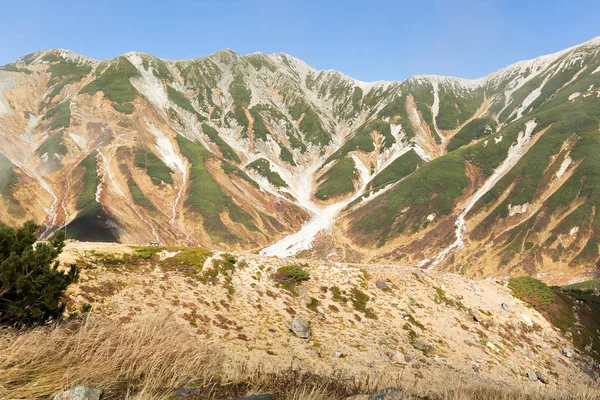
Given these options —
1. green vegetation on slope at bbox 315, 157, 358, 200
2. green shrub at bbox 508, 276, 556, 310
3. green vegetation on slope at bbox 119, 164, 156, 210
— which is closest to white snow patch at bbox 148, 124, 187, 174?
green vegetation on slope at bbox 119, 164, 156, 210

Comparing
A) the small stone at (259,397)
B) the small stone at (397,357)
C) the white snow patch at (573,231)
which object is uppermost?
the white snow patch at (573,231)

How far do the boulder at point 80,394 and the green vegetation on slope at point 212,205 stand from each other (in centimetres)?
8937

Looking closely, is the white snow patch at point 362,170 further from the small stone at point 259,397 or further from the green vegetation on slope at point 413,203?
the small stone at point 259,397

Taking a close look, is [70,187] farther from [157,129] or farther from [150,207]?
[157,129]

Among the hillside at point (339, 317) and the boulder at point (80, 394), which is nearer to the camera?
the boulder at point (80, 394)

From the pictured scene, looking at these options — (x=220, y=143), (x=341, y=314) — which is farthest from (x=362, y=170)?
(x=341, y=314)

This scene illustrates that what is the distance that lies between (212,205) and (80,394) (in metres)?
101

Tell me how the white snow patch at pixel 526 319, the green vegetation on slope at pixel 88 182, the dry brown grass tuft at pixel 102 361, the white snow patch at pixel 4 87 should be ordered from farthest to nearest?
the white snow patch at pixel 4 87 < the green vegetation on slope at pixel 88 182 < the white snow patch at pixel 526 319 < the dry brown grass tuft at pixel 102 361

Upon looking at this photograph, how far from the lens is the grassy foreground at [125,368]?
4.82 metres

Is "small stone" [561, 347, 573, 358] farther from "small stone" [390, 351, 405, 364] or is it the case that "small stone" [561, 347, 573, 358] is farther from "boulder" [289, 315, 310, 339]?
"boulder" [289, 315, 310, 339]

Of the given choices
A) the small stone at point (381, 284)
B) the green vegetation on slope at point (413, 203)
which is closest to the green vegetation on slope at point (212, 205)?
the green vegetation on slope at point (413, 203)

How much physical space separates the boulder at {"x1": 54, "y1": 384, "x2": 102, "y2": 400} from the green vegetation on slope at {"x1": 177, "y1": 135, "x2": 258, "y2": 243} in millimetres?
89369

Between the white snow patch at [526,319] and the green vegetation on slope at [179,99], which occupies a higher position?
the green vegetation on slope at [179,99]

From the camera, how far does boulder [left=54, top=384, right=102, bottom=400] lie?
4.42 meters
